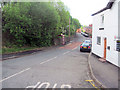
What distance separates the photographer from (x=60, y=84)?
6445 millimetres

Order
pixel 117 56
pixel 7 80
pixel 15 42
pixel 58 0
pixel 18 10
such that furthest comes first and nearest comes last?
pixel 58 0, pixel 15 42, pixel 18 10, pixel 117 56, pixel 7 80

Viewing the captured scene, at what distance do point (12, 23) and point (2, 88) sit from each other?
14383 mm

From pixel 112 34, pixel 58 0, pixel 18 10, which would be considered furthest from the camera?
pixel 58 0

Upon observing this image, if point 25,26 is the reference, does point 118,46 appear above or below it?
below

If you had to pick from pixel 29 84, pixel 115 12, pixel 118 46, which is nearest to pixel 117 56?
pixel 118 46

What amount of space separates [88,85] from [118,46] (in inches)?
173

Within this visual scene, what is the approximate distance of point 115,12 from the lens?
10.1m

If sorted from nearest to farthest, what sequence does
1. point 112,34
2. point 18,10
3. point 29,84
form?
point 29,84 → point 112,34 → point 18,10

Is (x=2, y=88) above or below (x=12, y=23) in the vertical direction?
below

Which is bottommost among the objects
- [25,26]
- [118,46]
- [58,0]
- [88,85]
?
[88,85]

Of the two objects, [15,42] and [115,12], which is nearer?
[115,12]

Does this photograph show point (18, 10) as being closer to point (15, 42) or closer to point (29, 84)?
point (15, 42)

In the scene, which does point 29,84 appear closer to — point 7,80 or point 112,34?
point 7,80

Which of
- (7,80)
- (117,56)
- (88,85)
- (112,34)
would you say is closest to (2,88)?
(7,80)
